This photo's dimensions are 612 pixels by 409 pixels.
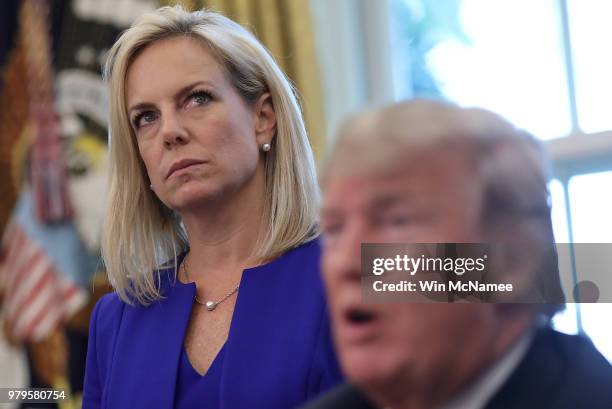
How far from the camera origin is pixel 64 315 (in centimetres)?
349

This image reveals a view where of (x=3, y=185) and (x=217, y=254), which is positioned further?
(x=3, y=185)

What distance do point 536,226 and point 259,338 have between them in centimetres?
70

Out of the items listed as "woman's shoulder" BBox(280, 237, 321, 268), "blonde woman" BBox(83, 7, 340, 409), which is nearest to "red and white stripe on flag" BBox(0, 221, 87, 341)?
"blonde woman" BBox(83, 7, 340, 409)

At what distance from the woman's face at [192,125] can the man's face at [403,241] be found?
22.2 inches

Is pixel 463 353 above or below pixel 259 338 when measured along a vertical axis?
below

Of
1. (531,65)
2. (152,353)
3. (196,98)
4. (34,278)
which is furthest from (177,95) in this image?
(34,278)

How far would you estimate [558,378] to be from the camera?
0.58 metres

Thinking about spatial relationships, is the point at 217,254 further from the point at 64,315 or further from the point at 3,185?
the point at 3,185

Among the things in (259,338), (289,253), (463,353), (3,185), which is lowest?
(463,353)

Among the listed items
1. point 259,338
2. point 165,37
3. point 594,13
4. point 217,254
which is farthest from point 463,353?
point 594,13

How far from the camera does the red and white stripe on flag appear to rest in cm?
350

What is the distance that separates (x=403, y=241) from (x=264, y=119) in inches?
30.2

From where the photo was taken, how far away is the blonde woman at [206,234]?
1.15 meters

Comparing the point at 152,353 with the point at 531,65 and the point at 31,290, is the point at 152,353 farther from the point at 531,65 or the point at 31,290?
the point at 31,290
